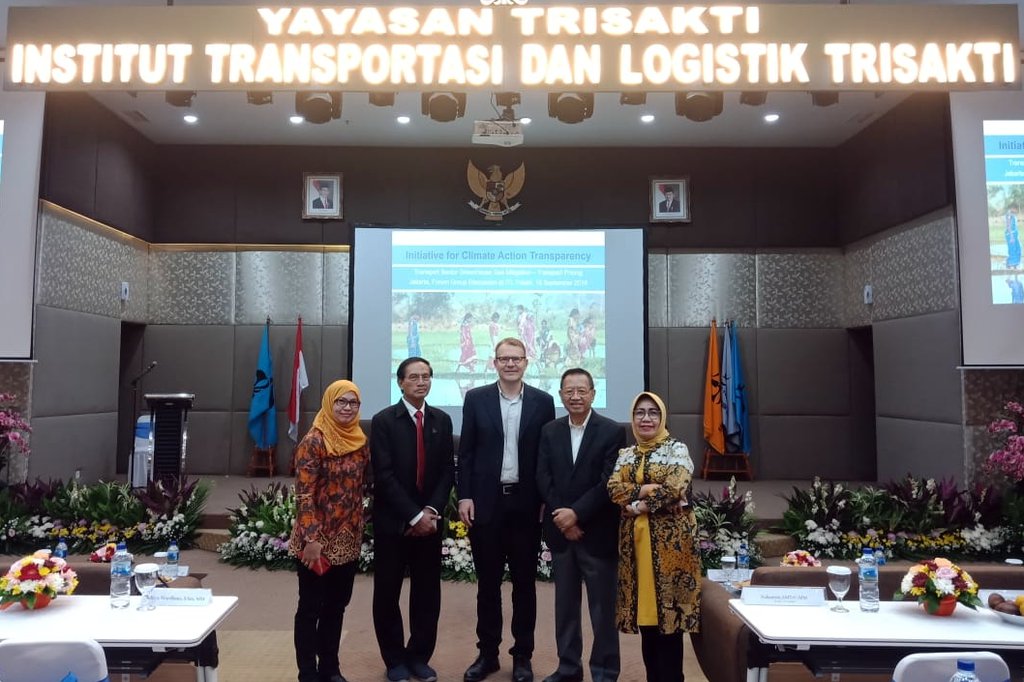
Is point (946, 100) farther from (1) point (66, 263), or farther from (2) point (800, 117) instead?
(1) point (66, 263)

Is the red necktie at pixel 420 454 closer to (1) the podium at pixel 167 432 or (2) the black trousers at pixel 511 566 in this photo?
(2) the black trousers at pixel 511 566

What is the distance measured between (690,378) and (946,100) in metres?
3.47

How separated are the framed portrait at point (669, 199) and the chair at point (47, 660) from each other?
6851 mm

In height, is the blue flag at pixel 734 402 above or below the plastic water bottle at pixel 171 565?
above

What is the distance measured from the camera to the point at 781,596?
7.36 feet

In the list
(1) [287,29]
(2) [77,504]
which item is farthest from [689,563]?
(2) [77,504]

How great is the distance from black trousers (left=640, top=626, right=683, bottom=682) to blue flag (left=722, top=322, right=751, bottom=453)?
486 centimetres

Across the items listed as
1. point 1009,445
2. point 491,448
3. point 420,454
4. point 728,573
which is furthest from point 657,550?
point 1009,445

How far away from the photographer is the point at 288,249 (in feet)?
25.0

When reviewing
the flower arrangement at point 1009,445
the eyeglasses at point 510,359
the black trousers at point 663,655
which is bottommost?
the black trousers at point 663,655

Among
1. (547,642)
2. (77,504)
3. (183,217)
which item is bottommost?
(547,642)

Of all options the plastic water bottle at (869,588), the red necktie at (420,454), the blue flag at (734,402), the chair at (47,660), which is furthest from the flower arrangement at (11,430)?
the blue flag at (734,402)

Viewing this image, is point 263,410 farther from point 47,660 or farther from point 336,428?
point 47,660

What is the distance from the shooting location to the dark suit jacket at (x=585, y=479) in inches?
108
